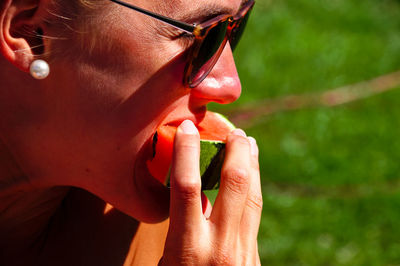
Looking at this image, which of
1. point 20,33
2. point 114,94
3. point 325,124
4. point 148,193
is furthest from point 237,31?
point 325,124

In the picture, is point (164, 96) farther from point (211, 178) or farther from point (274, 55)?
point (274, 55)

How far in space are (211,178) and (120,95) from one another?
0.55 meters

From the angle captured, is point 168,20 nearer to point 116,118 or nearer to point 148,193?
point 116,118

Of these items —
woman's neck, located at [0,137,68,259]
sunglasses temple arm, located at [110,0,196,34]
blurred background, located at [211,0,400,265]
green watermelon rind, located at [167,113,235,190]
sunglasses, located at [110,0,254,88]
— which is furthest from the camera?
blurred background, located at [211,0,400,265]

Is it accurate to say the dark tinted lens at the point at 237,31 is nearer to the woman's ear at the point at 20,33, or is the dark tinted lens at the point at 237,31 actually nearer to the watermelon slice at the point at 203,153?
the watermelon slice at the point at 203,153

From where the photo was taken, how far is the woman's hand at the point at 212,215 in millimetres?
2135

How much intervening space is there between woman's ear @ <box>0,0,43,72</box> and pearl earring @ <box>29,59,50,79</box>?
0.03 meters

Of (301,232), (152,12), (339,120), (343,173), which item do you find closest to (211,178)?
(152,12)

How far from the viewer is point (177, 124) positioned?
2236 mm

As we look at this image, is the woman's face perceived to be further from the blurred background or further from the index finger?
the blurred background

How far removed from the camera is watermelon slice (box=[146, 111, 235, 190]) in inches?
85.5

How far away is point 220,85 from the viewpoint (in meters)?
2.28

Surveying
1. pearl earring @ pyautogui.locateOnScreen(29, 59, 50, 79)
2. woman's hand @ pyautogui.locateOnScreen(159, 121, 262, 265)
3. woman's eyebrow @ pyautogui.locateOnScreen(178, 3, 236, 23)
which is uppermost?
woman's eyebrow @ pyautogui.locateOnScreen(178, 3, 236, 23)

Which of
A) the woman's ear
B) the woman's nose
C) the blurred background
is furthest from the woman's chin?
the blurred background
